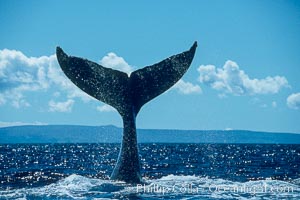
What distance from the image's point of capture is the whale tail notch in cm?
1070

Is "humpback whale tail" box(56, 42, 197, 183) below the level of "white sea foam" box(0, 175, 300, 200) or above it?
above

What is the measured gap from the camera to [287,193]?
11367 mm

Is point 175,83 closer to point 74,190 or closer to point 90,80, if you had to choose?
point 90,80

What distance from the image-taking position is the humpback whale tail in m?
10.8

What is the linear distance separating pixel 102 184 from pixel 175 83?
349 centimetres

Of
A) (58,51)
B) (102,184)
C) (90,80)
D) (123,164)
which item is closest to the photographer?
(58,51)

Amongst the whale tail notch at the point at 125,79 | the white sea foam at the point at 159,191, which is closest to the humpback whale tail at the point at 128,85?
the whale tail notch at the point at 125,79

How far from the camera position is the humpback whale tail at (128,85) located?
10.8 metres

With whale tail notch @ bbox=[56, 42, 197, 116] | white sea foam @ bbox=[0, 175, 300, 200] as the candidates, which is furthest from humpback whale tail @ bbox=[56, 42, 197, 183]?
white sea foam @ bbox=[0, 175, 300, 200]

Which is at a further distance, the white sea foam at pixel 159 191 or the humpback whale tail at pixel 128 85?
the humpback whale tail at pixel 128 85

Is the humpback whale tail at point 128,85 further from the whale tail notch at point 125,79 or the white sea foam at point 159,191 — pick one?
the white sea foam at point 159,191

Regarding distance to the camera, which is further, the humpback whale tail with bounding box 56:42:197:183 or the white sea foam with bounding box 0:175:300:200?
the humpback whale tail with bounding box 56:42:197:183

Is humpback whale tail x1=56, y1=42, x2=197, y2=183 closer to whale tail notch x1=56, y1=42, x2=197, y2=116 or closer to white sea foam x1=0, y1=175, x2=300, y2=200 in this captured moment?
whale tail notch x1=56, y1=42, x2=197, y2=116

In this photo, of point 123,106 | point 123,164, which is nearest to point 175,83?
point 123,106
